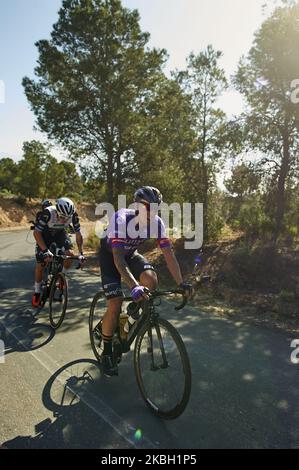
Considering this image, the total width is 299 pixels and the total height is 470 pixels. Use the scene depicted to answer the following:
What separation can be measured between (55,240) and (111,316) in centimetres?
339

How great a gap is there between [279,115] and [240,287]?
22.4 ft

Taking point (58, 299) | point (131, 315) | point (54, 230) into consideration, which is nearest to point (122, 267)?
point (131, 315)

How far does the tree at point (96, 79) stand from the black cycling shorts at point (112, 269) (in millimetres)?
11247

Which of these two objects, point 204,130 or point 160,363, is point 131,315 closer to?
point 160,363

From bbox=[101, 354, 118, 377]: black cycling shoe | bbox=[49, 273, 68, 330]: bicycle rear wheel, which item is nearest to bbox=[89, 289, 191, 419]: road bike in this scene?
bbox=[101, 354, 118, 377]: black cycling shoe

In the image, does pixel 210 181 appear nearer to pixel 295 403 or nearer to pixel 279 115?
pixel 279 115

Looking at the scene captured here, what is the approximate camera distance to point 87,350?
5.49m

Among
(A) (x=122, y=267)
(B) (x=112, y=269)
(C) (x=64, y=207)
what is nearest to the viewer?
(A) (x=122, y=267)

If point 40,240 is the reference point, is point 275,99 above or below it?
above

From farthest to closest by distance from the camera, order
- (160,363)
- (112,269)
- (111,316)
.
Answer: (112,269) → (111,316) → (160,363)

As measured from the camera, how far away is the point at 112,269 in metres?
4.51

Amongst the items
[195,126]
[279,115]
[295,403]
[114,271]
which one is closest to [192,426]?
[295,403]
